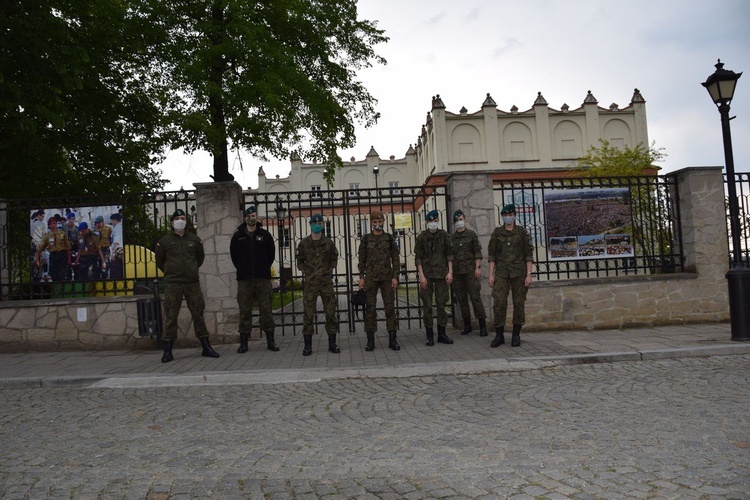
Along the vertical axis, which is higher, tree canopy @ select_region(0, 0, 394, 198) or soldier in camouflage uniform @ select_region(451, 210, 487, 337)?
tree canopy @ select_region(0, 0, 394, 198)

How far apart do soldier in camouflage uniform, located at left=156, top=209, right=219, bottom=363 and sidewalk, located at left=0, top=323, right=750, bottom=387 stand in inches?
15.3

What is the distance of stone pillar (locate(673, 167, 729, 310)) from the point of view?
1059 cm

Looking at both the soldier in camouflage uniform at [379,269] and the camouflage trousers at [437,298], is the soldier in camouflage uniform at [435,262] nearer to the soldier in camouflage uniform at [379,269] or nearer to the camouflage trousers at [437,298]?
the camouflage trousers at [437,298]

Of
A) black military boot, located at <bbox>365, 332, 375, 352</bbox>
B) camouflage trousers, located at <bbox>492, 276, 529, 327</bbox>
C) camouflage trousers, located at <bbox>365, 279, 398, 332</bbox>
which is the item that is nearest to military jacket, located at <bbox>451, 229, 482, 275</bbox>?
camouflage trousers, located at <bbox>492, 276, 529, 327</bbox>

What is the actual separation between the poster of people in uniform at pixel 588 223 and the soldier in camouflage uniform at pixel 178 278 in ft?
20.2

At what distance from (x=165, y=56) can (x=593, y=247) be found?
12474 mm

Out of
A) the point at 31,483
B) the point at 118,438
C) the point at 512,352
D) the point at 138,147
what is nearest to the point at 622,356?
the point at 512,352

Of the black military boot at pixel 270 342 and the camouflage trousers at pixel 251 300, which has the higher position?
the camouflage trousers at pixel 251 300

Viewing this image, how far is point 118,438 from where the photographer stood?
471 centimetres

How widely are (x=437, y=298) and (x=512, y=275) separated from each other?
4.51 ft

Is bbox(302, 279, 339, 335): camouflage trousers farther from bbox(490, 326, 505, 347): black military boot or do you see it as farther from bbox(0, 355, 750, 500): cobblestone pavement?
bbox(490, 326, 505, 347): black military boot

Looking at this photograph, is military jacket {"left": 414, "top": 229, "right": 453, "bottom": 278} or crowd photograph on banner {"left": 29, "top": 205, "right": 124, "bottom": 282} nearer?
military jacket {"left": 414, "top": 229, "right": 453, "bottom": 278}

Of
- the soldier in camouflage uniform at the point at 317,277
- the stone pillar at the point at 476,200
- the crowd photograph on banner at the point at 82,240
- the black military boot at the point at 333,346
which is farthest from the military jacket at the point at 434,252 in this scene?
the crowd photograph on banner at the point at 82,240

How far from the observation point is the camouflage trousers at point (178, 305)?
8508mm
